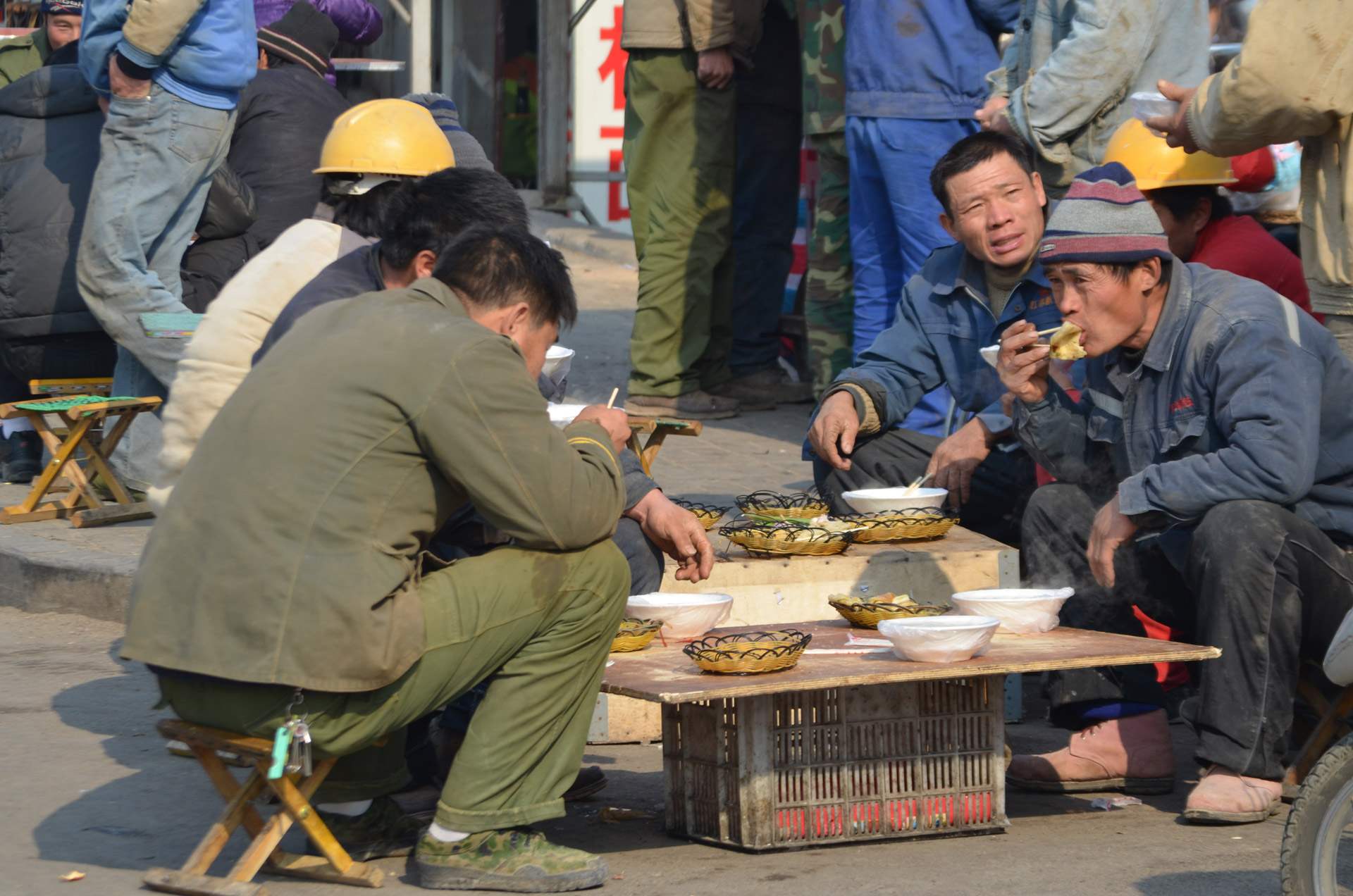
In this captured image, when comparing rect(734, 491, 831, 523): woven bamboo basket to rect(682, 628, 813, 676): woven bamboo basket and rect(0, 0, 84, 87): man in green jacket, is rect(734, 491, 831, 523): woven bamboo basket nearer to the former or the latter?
rect(682, 628, 813, 676): woven bamboo basket

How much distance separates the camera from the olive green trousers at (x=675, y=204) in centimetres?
785

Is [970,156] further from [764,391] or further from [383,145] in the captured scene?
[764,391]

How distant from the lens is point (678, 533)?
4035mm

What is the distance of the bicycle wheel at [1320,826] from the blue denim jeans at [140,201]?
5.06m

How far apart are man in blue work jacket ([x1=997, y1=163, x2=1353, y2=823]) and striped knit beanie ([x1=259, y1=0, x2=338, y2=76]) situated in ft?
15.0

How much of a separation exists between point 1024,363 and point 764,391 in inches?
165

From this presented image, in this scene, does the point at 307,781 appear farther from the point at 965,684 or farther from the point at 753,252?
the point at 753,252

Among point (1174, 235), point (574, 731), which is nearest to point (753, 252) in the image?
point (1174, 235)

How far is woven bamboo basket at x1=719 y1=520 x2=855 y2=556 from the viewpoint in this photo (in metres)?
4.45

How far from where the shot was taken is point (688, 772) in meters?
3.63

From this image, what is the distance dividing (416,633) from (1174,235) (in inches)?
123

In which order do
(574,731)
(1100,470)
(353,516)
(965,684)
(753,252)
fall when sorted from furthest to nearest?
(753,252), (1100,470), (965,684), (574,731), (353,516)

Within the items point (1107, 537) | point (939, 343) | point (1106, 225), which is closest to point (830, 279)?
point (939, 343)

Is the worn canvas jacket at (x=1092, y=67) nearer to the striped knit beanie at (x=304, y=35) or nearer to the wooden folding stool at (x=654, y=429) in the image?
the wooden folding stool at (x=654, y=429)
